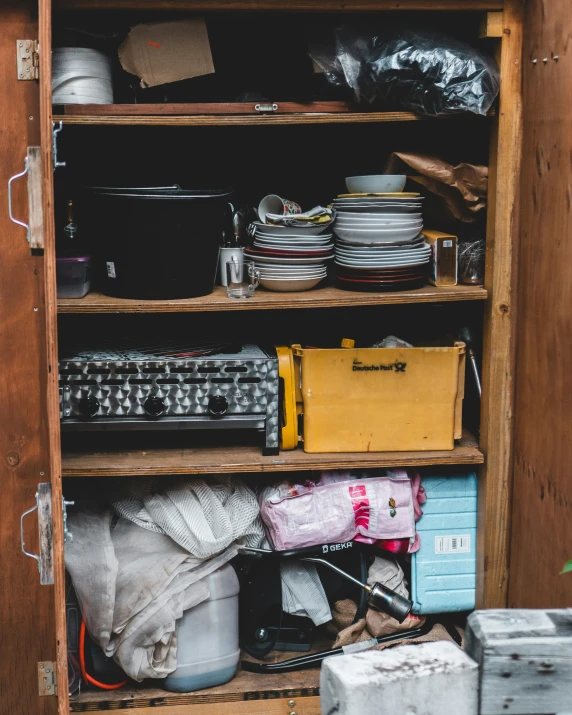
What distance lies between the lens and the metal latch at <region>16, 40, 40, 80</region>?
196 cm

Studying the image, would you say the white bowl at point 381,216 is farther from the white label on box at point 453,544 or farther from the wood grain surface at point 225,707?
the wood grain surface at point 225,707

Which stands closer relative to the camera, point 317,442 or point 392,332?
point 317,442

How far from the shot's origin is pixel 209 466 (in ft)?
7.55

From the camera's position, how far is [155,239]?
2.20 metres

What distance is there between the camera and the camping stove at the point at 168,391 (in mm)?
2270

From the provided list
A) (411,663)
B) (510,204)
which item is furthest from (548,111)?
(411,663)

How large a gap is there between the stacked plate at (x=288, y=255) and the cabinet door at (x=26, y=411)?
0.62 meters

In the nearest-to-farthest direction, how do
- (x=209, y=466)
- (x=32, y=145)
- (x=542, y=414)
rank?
1. (x=32, y=145)
2. (x=542, y=414)
3. (x=209, y=466)

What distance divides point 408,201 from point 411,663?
1.54 metres

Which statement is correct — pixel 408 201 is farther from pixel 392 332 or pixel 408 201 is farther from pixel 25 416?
pixel 25 416

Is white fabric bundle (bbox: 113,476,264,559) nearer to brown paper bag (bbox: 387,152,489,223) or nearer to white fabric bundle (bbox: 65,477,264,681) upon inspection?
white fabric bundle (bbox: 65,477,264,681)

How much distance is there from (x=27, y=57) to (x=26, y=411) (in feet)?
2.80

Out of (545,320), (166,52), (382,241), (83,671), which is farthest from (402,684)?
(166,52)

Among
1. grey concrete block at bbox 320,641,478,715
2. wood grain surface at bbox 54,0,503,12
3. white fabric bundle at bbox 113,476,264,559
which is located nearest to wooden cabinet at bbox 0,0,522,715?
wood grain surface at bbox 54,0,503,12
